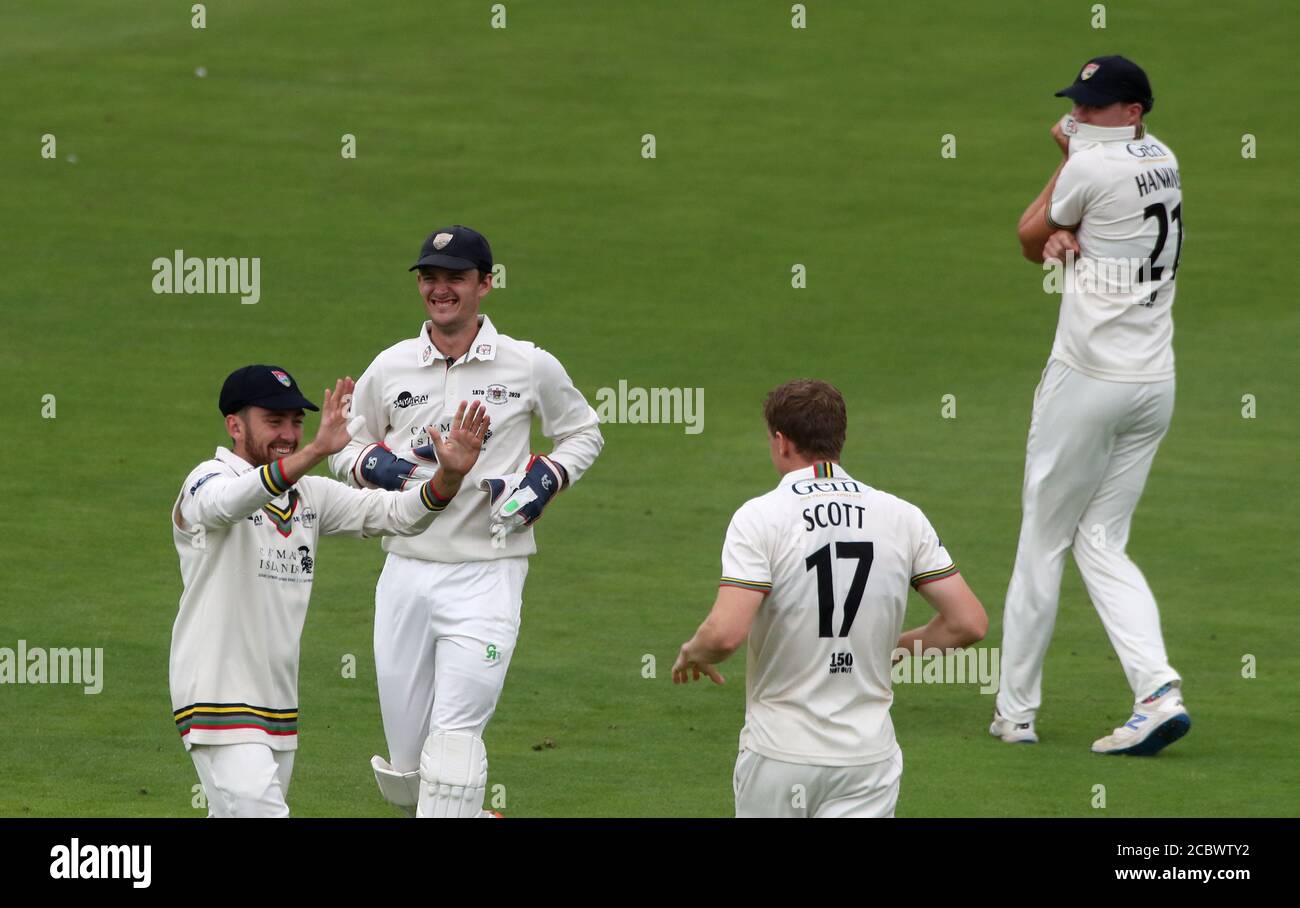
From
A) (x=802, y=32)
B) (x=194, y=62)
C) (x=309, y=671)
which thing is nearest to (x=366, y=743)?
(x=309, y=671)

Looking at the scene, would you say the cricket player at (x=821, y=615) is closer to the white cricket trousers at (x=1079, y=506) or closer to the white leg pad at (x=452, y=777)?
the white leg pad at (x=452, y=777)

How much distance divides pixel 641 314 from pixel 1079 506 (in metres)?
9.74

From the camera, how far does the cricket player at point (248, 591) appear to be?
6930 mm

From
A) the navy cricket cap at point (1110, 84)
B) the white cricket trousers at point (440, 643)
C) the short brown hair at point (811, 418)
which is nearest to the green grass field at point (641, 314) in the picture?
the white cricket trousers at point (440, 643)

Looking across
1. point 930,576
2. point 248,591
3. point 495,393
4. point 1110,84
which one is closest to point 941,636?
point 930,576

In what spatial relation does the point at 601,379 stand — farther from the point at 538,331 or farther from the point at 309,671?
the point at 309,671

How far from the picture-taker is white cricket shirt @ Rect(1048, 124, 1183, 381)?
31.6ft

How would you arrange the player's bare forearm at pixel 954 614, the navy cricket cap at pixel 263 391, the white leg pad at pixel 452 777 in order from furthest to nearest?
the white leg pad at pixel 452 777 < the navy cricket cap at pixel 263 391 < the player's bare forearm at pixel 954 614

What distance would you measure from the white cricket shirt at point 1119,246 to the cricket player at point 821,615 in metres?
3.57

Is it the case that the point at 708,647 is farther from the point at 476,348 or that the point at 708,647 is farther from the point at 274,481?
the point at 476,348

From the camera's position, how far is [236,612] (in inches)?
278

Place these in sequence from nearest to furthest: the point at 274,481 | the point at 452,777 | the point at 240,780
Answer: the point at 274,481 < the point at 240,780 < the point at 452,777

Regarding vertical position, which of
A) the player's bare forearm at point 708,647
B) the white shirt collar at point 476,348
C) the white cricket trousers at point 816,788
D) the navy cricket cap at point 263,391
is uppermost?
the white shirt collar at point 476,348
